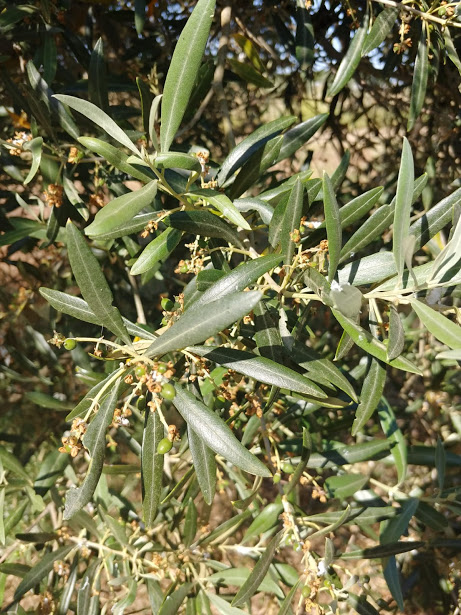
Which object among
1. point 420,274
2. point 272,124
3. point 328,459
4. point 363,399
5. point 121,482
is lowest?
point 121,482

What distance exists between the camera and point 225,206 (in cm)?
100

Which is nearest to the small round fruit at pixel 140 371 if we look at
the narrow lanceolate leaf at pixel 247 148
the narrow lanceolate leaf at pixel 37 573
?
the narrow lanceolate leaf at pixel 247 148

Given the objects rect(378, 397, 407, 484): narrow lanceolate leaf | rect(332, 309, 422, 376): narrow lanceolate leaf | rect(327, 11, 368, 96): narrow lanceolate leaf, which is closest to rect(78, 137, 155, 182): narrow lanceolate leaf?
rect(332, 309, 422, 376): narrow lanceolate leaf

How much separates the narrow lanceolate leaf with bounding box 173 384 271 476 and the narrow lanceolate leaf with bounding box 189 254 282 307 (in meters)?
0.19

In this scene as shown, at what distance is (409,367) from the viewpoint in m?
0.97

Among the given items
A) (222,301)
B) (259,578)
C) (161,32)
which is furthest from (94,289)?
(161,32)

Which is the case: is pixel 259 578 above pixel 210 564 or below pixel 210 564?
above

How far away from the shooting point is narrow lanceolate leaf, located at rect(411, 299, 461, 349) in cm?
84

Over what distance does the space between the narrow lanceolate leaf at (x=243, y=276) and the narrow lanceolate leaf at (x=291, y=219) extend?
10cm

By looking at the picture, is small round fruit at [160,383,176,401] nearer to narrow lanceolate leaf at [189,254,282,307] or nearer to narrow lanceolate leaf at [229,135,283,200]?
narrow lanceolate leaf at [189,254,282,307]

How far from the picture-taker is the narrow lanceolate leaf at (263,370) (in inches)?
37.1

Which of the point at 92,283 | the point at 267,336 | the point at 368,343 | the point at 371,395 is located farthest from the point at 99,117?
the point at 371,395

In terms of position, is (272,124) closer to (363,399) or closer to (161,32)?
(363,399)

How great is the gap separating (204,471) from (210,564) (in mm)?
761
